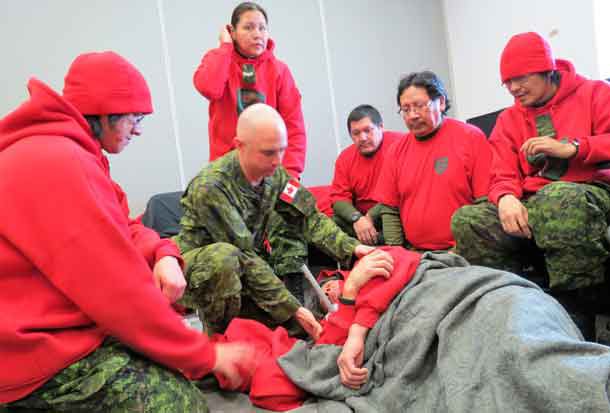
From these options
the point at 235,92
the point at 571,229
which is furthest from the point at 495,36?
the point at 571,229

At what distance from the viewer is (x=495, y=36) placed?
14.0 feet

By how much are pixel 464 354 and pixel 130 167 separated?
11.6 feet

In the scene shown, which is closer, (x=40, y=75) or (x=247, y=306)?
(x=247, y=306)

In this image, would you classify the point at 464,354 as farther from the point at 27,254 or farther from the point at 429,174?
the point at 429,174

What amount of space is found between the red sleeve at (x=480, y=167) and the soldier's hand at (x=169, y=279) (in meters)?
1.59

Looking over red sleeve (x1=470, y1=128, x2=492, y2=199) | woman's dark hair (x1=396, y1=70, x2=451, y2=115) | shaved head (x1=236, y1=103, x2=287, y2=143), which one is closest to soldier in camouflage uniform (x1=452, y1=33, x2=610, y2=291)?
red sleeve (x1=470, y1=128, x2=492, y2=199)

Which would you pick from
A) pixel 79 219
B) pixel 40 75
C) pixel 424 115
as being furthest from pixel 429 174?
pixel 40 75

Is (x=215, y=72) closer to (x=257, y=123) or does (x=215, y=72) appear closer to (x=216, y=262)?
(x=257, y=123)

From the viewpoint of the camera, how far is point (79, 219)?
1038mm

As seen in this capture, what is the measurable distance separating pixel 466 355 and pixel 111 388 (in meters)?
0.81

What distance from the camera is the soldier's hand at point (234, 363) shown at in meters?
1.30

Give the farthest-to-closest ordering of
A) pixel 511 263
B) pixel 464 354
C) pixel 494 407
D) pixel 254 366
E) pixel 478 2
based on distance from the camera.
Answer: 1. pixel 478 2
2. pixel 511 263
3. pixel 254 366
4. pixel 464 354
5. pixel 494 407

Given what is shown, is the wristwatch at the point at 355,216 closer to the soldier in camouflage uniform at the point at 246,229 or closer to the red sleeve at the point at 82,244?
the soldier in camouflage uniform at the point at 246,229

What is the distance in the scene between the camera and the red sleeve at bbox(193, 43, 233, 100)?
2564 millimetres
